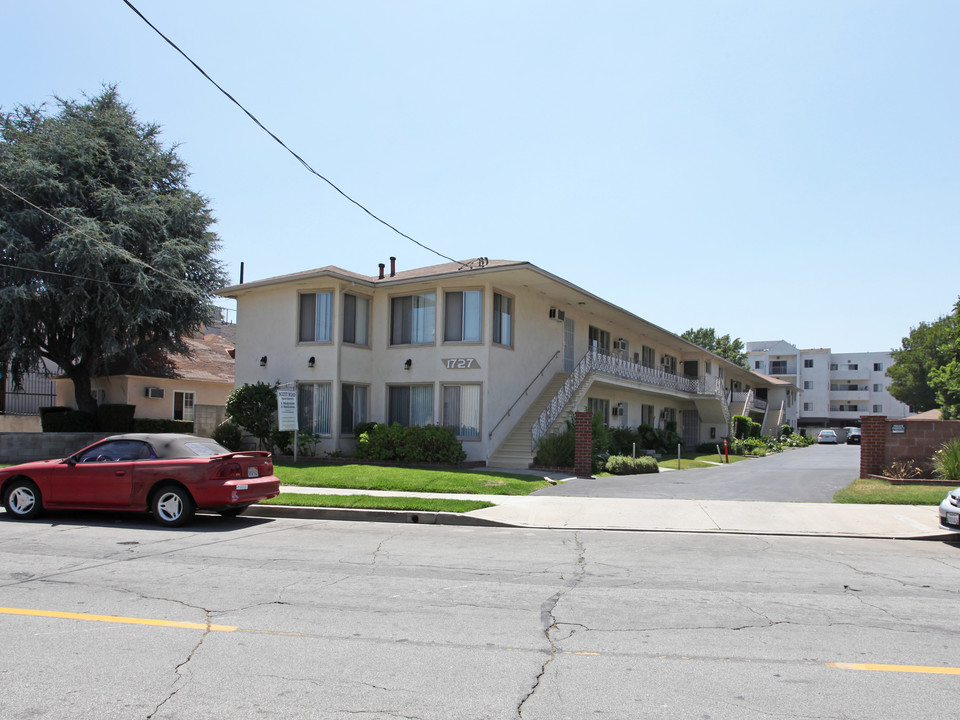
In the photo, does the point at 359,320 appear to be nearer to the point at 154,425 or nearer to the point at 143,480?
the point at 154,425

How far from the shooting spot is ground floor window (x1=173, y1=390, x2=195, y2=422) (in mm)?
31562

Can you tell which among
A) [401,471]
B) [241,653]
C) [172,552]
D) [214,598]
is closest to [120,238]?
[401,471]

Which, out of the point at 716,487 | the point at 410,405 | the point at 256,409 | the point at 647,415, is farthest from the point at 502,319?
the point at 647,415

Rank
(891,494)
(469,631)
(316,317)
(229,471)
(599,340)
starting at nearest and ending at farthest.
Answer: (469,631), (229,471), (891,494), (316,317), (599,340)

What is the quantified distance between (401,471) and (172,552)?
378 inches

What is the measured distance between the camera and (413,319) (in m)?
24.0

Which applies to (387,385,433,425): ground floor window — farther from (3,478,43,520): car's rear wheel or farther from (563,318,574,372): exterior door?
(3,478,43,520): car's rear wheel

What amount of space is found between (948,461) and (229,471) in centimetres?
1518

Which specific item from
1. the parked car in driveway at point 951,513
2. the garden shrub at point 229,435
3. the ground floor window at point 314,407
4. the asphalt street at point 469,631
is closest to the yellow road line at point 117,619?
the asphalt street at point 469,631

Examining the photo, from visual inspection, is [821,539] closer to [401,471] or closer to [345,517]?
[345,517]

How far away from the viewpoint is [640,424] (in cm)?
3494

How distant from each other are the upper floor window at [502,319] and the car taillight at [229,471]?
12.1 metres

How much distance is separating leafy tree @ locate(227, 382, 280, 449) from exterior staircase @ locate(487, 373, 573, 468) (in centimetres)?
712

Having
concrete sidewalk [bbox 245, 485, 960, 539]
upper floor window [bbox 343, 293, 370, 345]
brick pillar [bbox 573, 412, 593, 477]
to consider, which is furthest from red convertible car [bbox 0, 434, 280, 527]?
upper floor window [bbox 343, 293, 370, 345]
